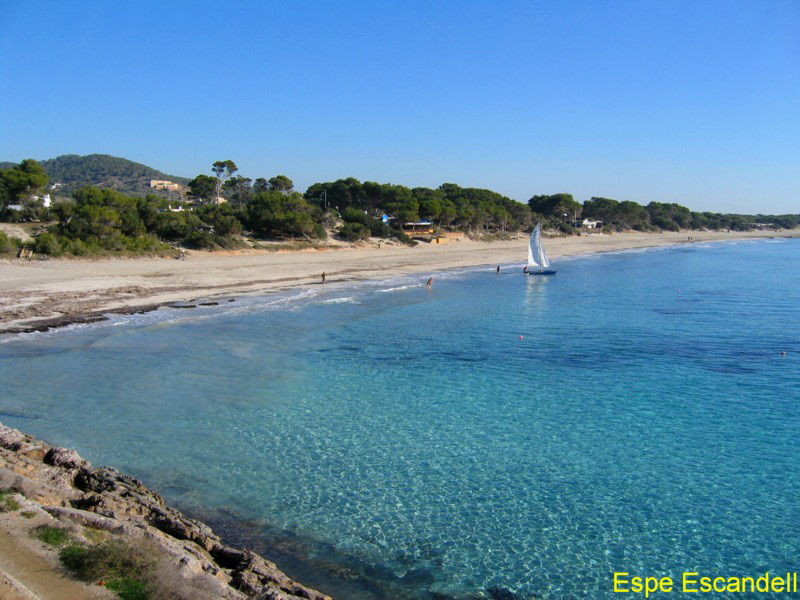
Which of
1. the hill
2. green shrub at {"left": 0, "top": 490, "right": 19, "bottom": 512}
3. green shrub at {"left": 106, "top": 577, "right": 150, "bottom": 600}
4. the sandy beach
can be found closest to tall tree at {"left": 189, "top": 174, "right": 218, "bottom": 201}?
the sandy beach

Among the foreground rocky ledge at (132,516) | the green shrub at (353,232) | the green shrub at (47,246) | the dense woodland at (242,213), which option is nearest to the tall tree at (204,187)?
the dense woodland at (242,213)

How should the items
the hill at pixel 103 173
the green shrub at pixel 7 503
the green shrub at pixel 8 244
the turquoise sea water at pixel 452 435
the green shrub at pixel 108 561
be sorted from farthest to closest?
1. the hill at pixel 103 173
2. the green shrub at pixel 8 244
3. the turquoise sea water at pixel 452 435
4. the green shrub at pixel 7 503
5. the green shrub at pixel 108 561

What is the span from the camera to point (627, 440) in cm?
1480

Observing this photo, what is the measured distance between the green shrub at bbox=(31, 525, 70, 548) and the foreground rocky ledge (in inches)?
14.2

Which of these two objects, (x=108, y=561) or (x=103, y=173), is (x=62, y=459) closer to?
(x=108, y=561)

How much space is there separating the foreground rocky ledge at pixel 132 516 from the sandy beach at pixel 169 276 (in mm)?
17450

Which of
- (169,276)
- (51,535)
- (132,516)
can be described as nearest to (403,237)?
(169,276)

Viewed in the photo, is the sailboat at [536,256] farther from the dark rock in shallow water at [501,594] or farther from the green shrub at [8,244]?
the dark rock in shallow water at [501,594]

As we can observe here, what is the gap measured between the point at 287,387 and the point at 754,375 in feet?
49.7

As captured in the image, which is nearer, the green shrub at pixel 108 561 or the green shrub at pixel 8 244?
the green shrub at pixel 108 561

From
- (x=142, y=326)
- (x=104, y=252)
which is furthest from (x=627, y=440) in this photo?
(x=104, y=252)

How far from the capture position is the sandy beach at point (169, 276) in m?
29.7

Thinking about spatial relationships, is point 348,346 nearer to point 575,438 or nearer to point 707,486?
point 575,438

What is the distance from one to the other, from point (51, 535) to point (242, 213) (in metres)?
62.0
